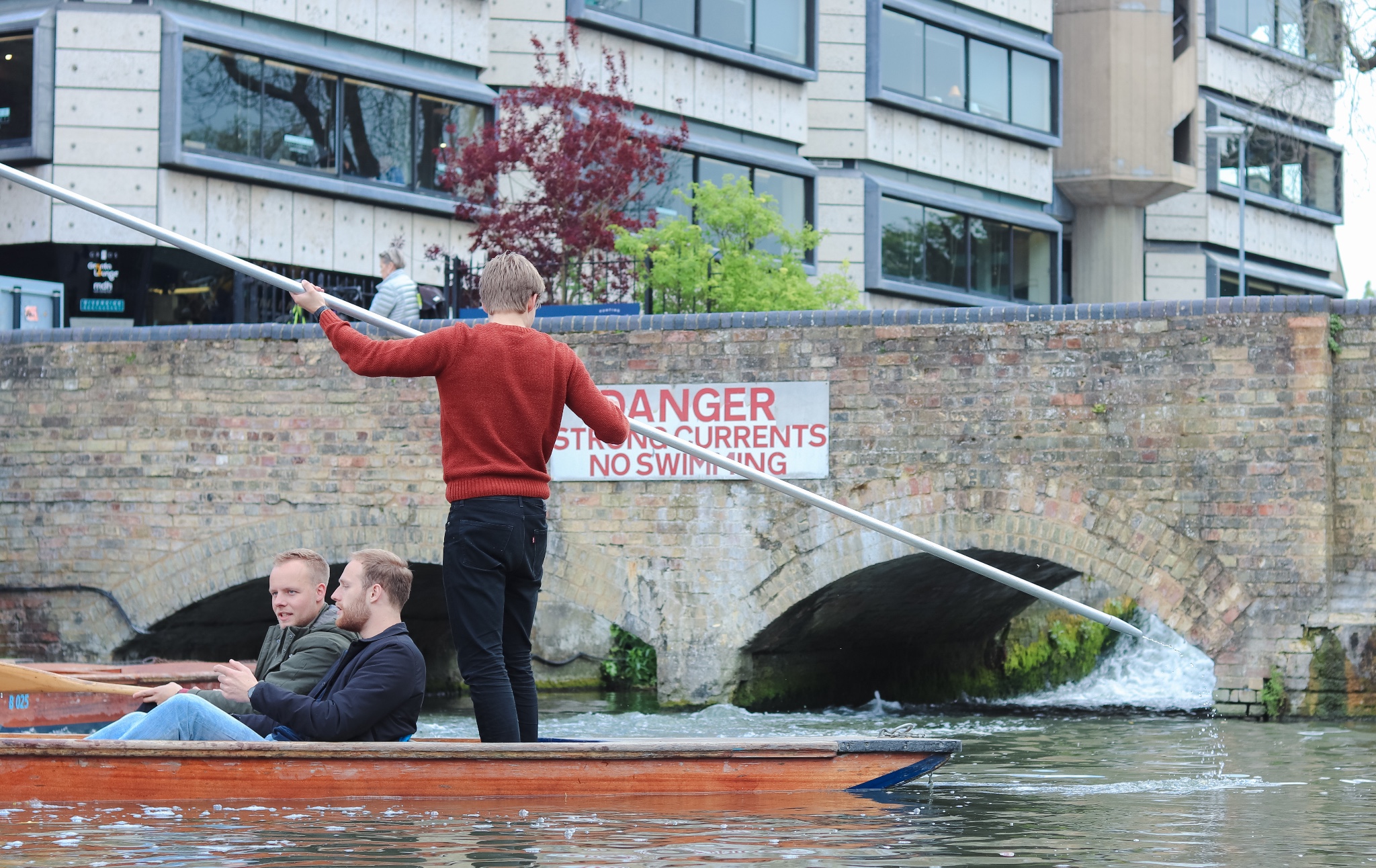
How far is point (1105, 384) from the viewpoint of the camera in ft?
40.1

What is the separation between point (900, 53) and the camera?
1014 inches

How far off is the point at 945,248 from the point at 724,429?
14.4 meters

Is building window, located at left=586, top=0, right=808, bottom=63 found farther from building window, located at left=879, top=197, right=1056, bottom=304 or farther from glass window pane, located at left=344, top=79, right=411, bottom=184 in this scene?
glass window pane, located at left=344, top=79, right=411, bottom=184

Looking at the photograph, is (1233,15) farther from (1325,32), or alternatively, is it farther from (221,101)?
(221,101)

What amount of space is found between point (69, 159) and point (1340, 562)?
12.3 metres

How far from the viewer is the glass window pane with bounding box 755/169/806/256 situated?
78.5ft

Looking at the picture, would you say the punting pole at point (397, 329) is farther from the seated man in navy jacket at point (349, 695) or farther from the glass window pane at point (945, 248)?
the glass window pane at point (945, 248)

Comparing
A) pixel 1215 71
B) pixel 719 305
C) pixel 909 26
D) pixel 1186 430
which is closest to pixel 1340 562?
pixel 1186 430

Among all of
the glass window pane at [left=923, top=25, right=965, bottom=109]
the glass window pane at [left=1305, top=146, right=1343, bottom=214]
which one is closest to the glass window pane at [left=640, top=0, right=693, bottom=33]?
the glass window pane at [left=923, top=25, right=965, bottom=109]

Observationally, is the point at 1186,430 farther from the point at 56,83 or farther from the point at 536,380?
the point at 56,83

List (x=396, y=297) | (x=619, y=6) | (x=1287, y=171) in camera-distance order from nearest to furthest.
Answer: (x=396, y=297) < (x=619, y=6) < (x=1287, y=171)

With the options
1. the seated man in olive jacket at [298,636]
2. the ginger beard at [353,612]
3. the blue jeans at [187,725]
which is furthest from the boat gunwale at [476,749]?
the ginger beard at [353,612]

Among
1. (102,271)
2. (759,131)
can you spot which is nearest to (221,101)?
(102,271)

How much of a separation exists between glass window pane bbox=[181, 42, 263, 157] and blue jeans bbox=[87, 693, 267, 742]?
40.4 ft
